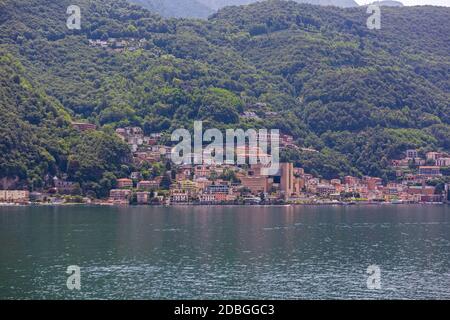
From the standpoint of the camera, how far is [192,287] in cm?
4416

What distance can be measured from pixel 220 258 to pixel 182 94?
107 m

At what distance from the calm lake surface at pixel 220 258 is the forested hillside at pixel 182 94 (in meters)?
45.5

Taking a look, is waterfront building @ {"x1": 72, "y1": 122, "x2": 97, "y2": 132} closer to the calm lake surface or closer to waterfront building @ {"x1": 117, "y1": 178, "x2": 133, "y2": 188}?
waterfront building @ {"x1": 117, "y1": 178, "x2": 133, "y2": 188}

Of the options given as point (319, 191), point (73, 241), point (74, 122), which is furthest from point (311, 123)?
point (73, 241)

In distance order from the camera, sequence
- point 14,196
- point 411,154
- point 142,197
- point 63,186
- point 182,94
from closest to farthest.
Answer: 1. point 14,196
2. point 63,186
3. point 142,197
4. point 411,154
5. point 182,94

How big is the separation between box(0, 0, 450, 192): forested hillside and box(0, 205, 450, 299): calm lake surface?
4550 cm

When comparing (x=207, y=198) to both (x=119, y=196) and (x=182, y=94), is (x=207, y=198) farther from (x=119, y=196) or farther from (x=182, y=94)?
(x=182, y=94)

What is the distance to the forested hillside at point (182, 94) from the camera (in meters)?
134

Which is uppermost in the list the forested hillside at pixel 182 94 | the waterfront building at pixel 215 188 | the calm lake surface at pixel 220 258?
the forested hillside at pixel 182 94

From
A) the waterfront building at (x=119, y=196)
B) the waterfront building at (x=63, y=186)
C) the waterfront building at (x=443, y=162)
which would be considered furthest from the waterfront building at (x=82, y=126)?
the waterfront building at (x=443, y=162)

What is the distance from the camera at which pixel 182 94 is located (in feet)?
527

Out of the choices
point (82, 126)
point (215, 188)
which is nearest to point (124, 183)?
point (215, 188)

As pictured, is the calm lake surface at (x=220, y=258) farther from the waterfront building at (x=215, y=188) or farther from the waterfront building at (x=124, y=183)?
the waterfront building at (x=215, y=188)
